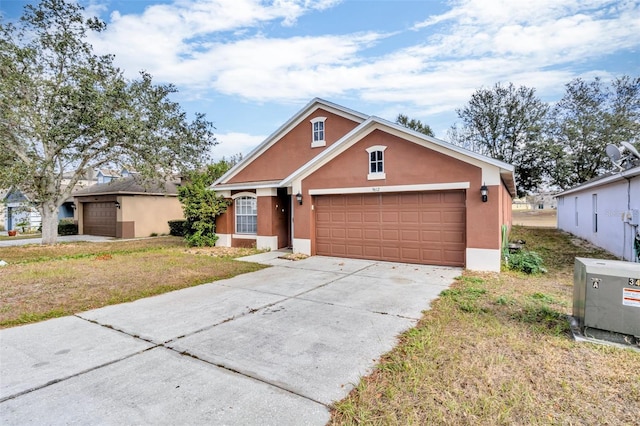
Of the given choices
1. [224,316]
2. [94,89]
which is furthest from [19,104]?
[224,316]

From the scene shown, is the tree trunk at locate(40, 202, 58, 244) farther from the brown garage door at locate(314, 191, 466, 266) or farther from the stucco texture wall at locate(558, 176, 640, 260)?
the stucco texture wall at locate(558, 176, 640, 260)

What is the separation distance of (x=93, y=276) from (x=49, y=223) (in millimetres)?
10113

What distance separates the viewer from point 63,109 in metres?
13.6

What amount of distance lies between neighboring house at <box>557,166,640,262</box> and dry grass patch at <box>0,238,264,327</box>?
11.2 meters

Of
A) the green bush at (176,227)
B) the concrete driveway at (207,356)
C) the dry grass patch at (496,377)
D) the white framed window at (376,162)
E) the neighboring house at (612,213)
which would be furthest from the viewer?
the green bush at (176,227)

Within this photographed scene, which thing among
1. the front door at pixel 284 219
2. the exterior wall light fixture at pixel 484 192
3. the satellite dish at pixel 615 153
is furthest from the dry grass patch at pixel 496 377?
the front door at pixel 284 219

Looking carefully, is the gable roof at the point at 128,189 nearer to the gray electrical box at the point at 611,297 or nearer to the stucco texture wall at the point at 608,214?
the gray electrical box at the point at 611,297

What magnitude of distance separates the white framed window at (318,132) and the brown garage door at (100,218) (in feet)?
47.0

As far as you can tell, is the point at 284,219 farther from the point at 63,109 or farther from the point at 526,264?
the point at 63,109

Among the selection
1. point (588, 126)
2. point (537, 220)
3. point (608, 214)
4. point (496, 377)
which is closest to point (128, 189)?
point (496, 377)

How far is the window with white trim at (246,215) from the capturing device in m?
14.4

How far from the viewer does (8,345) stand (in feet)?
15.3

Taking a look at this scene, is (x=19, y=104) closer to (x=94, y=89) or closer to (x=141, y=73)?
(x=94, y=89)

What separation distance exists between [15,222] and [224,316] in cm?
3463
